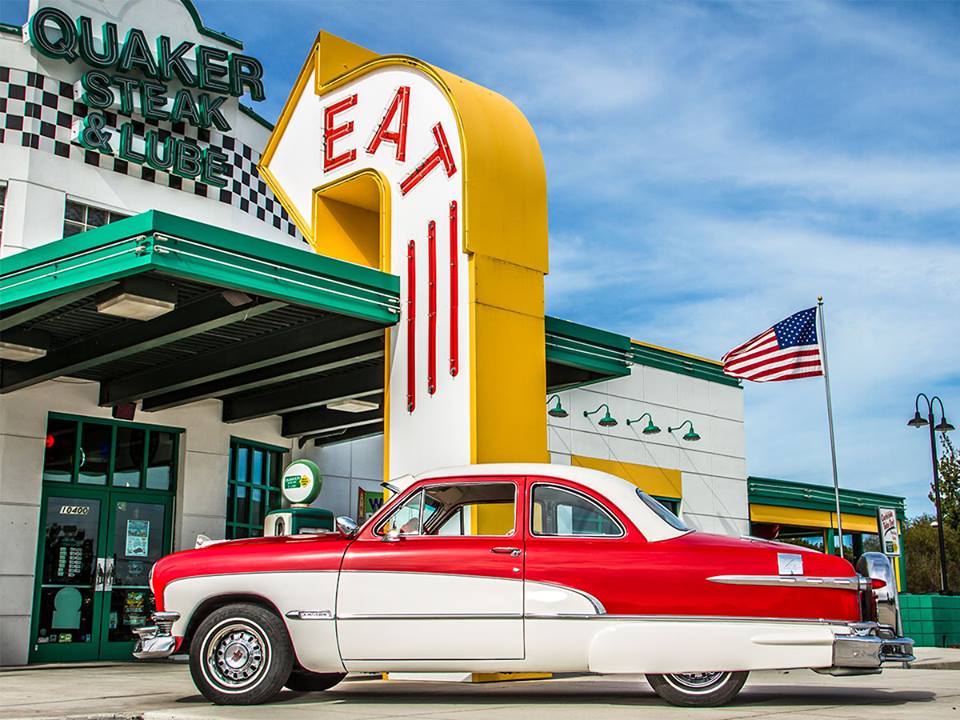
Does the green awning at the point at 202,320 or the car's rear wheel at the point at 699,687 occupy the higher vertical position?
the green awning at the point at 202,320

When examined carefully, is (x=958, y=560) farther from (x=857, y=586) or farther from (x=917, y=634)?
(x=857, y=586)

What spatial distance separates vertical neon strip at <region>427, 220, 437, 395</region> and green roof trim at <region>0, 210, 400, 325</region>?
1.72 feet

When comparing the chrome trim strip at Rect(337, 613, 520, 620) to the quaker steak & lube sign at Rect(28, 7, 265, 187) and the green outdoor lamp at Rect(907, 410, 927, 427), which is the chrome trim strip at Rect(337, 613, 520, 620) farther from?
the green outdoor lamp at Rect(907, 410, 927, 427)

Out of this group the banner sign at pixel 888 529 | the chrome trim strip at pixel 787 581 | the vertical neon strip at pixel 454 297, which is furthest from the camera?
the banner sign at pixel 888 529

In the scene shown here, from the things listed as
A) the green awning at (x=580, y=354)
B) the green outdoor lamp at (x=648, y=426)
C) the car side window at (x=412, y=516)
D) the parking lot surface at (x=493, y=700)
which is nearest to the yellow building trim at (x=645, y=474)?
the green outdoor lamp at (x=648, y=426)

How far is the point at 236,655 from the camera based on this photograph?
25.8 feet

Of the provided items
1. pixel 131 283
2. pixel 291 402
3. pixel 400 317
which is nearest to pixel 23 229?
pixel 291 402

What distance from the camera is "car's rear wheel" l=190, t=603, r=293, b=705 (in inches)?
305

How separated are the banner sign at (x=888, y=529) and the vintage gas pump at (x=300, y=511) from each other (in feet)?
29.0

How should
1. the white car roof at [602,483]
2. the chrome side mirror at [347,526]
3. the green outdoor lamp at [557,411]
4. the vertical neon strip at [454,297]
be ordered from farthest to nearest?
the green outdoor lamp at [557,411] → the vertical neon strip at [454,297] → the chrome side mirror at [347,526] → the white car roof at [602,483]

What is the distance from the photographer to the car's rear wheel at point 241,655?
774 centimetres

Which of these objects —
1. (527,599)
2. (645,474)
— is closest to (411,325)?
(527,599)

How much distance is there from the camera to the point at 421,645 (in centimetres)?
749

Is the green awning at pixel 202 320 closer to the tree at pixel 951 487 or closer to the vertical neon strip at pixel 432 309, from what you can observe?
the vertical neon strip at pixel 432 309
